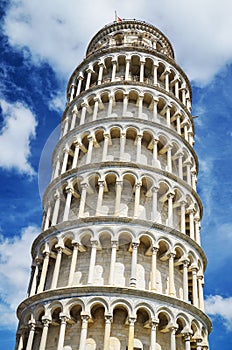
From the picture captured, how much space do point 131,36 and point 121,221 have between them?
14350 millimetres

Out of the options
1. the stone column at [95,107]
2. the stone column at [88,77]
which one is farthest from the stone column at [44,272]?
the stone column at [88,77]

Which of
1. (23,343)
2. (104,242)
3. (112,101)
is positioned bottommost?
(23,343)

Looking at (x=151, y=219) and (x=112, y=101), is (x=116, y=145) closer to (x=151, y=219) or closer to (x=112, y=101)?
(x=112, y=101)

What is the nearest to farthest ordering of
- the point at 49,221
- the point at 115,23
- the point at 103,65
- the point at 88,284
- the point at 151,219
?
the point at 88,284 < the point at 151,219 < the point at 49,221 < the point at 103,65 < the point at 115,23

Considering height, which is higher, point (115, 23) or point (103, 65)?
point (115, 23)

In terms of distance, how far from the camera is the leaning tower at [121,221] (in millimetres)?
14852

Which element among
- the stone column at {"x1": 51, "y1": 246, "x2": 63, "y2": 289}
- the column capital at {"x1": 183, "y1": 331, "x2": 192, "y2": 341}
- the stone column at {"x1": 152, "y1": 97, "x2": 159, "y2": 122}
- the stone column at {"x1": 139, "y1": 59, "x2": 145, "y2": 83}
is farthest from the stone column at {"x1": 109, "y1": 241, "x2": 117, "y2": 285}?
the stone column at {"x1": 139, "y1": 59, "x2": 145, "y2": 83}

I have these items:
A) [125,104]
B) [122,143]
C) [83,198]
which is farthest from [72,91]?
[83,198]

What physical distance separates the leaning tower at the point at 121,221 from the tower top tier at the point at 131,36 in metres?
2.02

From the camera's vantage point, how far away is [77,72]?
81.8 ft

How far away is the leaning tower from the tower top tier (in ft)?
6.61

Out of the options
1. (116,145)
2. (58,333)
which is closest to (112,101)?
(116,145)

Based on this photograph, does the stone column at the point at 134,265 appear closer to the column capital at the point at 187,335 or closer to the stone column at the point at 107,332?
the stone column at the point at 107,332

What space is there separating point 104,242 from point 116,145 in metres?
5.35
